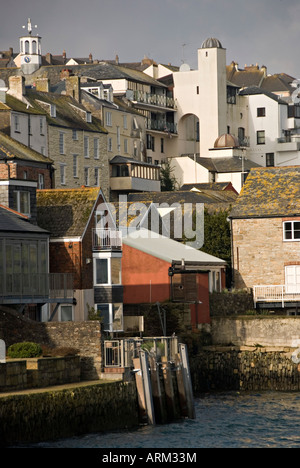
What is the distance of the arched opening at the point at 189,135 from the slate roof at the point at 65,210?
73.1 m

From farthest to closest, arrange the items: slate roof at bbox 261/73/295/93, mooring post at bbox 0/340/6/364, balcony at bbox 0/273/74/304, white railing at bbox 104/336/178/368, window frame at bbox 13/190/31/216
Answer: slate roof at bbox 261/73/295/93 < window frame at bbox 13/190/31/216 < balcony at bbox 0/273/74/304 < white railing at bbox 104/336/178/368 < mooring post at bbox 0/340/6/364

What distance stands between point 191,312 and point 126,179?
46.7 meters

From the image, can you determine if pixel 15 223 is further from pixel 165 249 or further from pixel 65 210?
pixel 165 249

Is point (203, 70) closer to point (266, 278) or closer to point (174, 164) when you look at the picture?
point (174, 164)

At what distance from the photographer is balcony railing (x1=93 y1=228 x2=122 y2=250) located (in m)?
54.6

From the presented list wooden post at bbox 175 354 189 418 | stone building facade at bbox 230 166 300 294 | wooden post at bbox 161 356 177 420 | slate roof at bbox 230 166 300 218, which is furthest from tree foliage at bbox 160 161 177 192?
wooden post at bbox 161 356 177 420

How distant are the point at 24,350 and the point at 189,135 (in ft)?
298

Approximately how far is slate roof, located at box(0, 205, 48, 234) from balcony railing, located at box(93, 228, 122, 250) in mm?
4512

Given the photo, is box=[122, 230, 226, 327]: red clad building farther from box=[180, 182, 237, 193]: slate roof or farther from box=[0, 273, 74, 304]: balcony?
box=[180, 182, 237, 193]: slate roof

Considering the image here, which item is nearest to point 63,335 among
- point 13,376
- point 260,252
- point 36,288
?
point 36,288

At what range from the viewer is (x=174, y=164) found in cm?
12169

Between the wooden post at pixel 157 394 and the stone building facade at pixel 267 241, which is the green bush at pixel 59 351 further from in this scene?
the stone building facade at pixel 267 241
